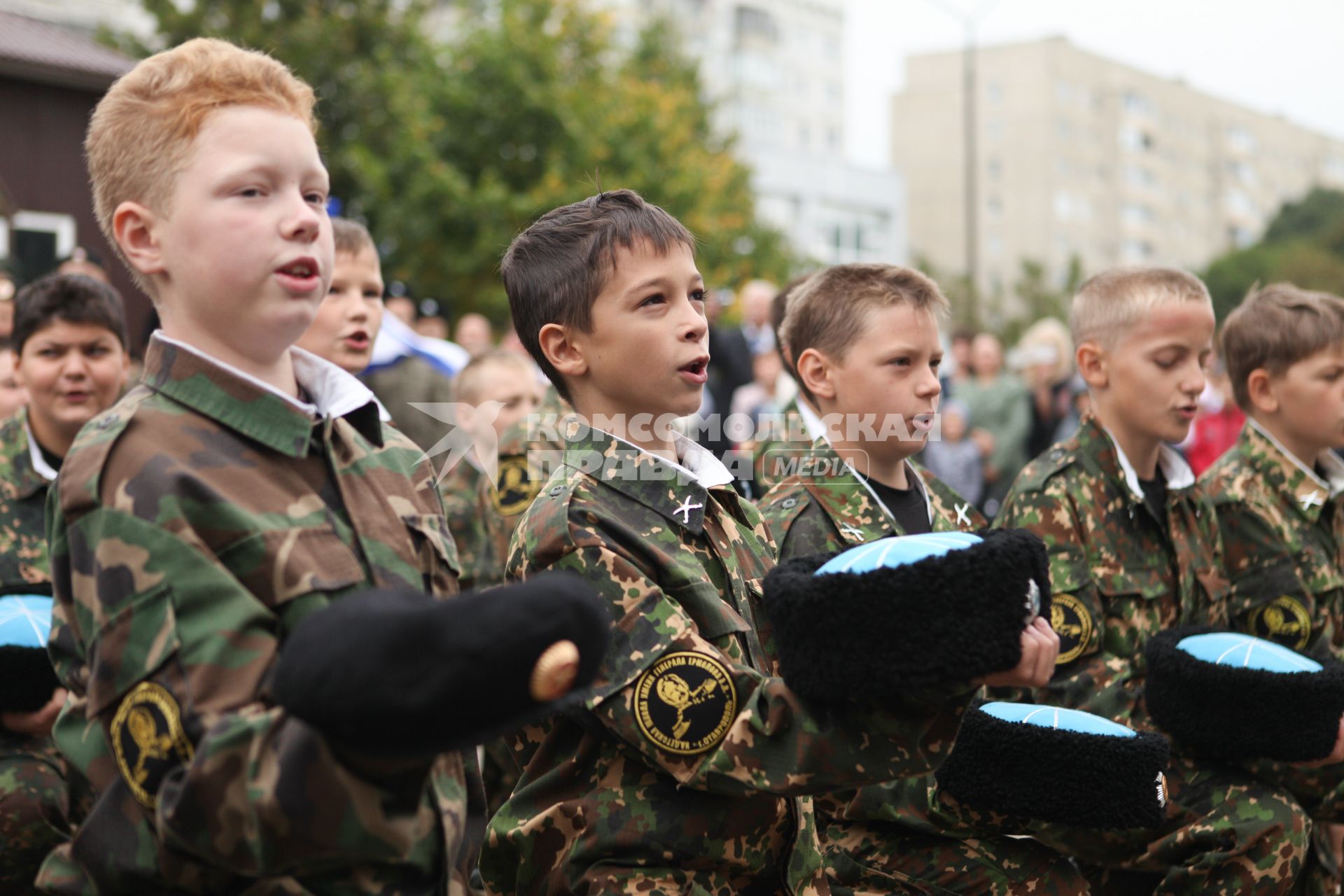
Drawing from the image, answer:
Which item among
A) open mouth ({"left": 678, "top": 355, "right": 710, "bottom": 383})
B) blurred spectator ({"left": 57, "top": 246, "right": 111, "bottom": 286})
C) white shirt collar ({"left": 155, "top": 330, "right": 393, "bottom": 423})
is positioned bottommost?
blurred spectator ({"left": 57, "top": 246, "right": 111, "bottom": 286})

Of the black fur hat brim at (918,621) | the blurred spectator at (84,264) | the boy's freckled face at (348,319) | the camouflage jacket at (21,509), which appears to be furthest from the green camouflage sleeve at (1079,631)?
the blurred spectator at (84,264)

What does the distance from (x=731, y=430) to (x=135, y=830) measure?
24.7 ft

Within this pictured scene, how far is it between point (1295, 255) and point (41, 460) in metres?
49.3

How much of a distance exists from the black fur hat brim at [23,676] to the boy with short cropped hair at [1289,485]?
3.66 m

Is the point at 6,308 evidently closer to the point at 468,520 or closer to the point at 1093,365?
the point at 468,520

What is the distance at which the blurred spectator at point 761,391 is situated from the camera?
9633mm

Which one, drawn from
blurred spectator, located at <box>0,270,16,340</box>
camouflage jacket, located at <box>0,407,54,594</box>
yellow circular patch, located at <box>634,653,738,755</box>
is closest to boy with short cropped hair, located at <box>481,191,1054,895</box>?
yellow circular patch, located at <box>634,653,738,755</box>

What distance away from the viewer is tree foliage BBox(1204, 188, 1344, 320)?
42906 mm

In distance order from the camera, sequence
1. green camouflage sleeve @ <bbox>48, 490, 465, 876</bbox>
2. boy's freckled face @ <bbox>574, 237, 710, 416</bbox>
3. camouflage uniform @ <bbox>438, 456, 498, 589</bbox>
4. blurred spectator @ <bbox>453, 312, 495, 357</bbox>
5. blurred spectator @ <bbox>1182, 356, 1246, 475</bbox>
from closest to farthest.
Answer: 1. green camouflage sleeve @ <bbox>48, 490, 465, 876</bbox>
2. boy's freckled face @ <bbox>574, 237, 710, 416</bbox>
3. camouflage uniform @ <bbox>438, 456, 498, 589</bbox>
4. blurred spectator @ <bbox>1182, 356, 1246, 475</bbox>
5. blurred spectator @ <bbox>453, 312, 495, 357</bbox>

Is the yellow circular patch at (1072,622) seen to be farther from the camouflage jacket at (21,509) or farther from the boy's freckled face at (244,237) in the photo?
the camouflage jacket at (21,509)

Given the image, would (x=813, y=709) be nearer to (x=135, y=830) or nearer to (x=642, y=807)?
(x=642, y=807)

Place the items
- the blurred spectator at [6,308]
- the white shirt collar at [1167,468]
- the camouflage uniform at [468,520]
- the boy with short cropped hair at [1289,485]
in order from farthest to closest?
the blurred spectator at [6,308] < the camouflage uniform at [468,520] < the boy with short cropped hair at [1289,485] < the white shirt collar at [1167,468]

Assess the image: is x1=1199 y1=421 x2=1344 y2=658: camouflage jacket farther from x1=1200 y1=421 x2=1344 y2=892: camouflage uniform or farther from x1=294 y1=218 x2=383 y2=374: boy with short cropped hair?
x1=294 y1=218 x2=383 y2=374: boy with short cropped hair

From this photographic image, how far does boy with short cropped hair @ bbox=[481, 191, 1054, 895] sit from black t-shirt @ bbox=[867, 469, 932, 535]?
88 centimetres
